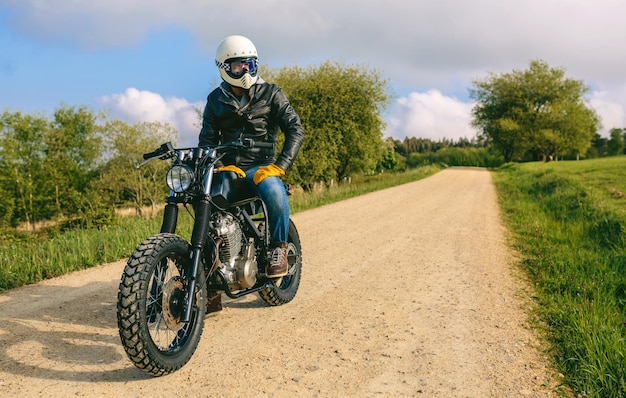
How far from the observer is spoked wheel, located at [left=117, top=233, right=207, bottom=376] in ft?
9.88

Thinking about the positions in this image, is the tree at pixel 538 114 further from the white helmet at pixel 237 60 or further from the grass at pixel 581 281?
the white helmet at pixel 237 60

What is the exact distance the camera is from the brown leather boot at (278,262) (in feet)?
14.7

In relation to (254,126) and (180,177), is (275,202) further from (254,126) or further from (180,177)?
(180,177)

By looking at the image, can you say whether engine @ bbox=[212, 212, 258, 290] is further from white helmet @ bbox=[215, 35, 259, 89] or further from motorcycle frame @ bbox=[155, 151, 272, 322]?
white helmet @ bbox=[215, 35, 259, 89]

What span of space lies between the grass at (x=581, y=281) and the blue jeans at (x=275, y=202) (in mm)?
2693

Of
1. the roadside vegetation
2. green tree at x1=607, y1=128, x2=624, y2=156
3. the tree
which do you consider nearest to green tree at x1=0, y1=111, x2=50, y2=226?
the roadside vegetation

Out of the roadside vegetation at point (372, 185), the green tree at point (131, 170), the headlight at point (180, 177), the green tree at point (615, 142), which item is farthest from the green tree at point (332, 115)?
the green tree at point (615, 142)

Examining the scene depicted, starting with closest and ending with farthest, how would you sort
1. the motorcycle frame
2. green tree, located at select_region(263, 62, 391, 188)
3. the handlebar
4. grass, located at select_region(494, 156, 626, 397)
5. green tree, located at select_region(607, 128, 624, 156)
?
grass, located at select_region(494, 156, 626, 397) → the motorcycle frame → the handlebar → green tree, located at select_region(263, 62, 391, 188) → green tree, located at select_region(607, 128, 624, 156)

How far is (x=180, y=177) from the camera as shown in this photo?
143 inches

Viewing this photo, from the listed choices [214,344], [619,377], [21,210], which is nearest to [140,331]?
[214,344]

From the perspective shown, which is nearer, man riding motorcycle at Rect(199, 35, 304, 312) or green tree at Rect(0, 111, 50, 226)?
man riding motorcycle at Rect(199, 35, 304, 312)

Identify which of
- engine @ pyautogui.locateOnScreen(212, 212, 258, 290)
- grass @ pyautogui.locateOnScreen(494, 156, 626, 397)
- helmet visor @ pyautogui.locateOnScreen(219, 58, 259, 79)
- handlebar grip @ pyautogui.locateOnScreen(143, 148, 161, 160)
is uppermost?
helmet visor @ pyautogui.locateOnScreen(219, 58, 259, 79)

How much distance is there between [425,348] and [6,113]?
54327mm

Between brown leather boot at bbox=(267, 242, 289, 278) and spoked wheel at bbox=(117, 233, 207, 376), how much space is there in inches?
36.1
